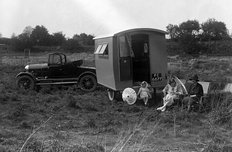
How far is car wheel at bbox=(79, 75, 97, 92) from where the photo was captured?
15094 mm

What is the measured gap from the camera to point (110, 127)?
707cm

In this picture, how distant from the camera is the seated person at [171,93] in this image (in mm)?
9336

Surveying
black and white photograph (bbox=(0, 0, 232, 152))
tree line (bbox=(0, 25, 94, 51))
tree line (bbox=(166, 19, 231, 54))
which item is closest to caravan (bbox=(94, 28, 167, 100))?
black and white photograph (bbox=(0, 0, 232, 152))

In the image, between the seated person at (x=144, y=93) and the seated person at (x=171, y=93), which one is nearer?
the seated person at (x=171, y=93)

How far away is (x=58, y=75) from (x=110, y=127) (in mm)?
8676

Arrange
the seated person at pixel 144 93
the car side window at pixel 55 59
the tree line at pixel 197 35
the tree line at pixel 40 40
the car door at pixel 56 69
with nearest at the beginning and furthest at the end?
the seated person at pixel 144 93
the car door at pixel 56 69
the car side window at pixel 55 59
the tree line at pixel 197 35
the tree line at pixel 40 40

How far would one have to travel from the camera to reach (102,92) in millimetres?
14398

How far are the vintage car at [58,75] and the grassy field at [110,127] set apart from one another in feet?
11.7

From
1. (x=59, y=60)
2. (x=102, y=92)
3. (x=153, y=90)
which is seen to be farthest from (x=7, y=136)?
(x=59, y=60)

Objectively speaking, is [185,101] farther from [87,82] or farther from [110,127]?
[87,82]

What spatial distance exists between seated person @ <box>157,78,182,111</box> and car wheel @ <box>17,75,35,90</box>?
7.29m

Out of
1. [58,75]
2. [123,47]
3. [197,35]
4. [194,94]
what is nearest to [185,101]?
[194,94]

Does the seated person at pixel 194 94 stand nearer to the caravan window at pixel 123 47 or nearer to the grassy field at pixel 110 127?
the grassy field at pixel 110 127

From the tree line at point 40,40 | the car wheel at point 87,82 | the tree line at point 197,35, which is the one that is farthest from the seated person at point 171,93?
the tree line at point 40,40
